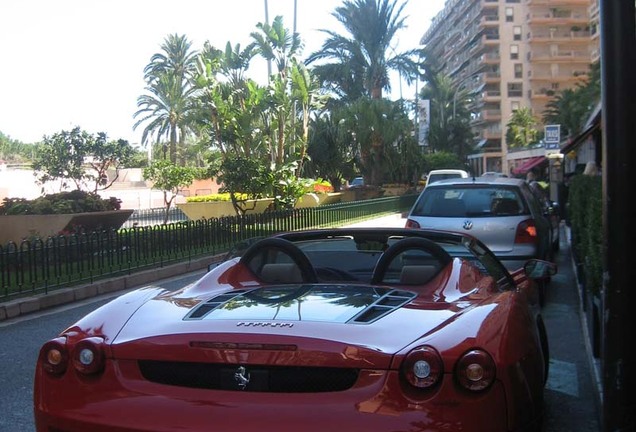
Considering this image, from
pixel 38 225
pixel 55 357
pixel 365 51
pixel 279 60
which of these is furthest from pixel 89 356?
pixel 365 51

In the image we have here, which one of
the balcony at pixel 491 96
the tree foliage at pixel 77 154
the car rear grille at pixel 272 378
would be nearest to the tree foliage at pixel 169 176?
the tree foliage at pixel 77 154

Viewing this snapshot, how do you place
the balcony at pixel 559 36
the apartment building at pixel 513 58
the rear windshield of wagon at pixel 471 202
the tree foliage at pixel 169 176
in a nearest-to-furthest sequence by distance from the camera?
the rear windshield of wagon at pixel 471 202 < the tree foliage at pixel 169 176 < the balcony at pixel 559 36 < the apartment building at pixel 513 58

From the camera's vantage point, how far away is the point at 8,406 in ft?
15.6

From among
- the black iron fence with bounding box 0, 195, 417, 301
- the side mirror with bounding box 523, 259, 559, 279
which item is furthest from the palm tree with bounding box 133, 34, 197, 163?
the side mirror with bounding box 523, 259, 559, 279

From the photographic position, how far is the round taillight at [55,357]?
2.68m

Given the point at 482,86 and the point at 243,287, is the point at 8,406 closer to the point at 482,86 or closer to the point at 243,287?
the point at 243,287

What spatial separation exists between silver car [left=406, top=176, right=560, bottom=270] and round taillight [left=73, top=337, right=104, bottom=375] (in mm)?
6571

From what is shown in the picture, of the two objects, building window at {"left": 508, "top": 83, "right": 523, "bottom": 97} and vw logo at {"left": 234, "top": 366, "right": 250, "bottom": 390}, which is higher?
building window at {"left": 508, "top": 83, "right": 523, "bottom": 97}

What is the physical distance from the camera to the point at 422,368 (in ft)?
7.60

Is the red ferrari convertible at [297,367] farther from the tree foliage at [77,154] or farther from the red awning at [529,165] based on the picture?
the red awning at [529,165]

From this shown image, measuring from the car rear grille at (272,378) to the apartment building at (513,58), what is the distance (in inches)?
3067

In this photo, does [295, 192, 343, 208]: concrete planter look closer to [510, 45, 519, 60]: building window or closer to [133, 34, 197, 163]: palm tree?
[133, 34, 197, 163]: palm tree

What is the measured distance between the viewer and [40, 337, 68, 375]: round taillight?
2.68 metres

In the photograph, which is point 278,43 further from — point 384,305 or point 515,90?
point 515,90
